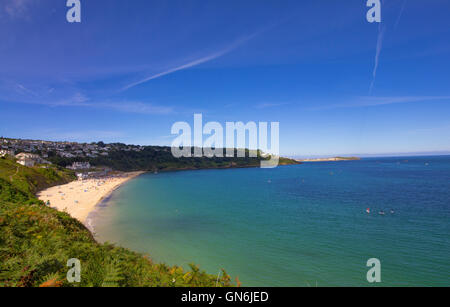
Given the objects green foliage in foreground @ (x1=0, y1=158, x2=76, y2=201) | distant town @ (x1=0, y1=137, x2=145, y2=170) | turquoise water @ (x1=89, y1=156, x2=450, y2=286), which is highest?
distant town @ (x1=0, y1=137, x2=145, y2=170)

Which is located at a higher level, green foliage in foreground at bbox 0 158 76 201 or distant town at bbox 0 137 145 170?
distant town at bbox 0 137 145 170

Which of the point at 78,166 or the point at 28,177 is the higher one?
the point at 78,166

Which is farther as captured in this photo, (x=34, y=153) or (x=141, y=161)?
(x=141, y=161)

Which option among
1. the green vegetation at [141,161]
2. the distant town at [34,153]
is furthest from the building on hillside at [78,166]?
the green vegetation at [141,161]

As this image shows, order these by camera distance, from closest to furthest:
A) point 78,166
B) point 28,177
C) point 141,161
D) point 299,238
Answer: point 299,238 → point 28,177 → point 78,166 → point 141,161

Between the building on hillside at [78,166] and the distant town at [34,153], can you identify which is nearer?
the distant town at [34,153]

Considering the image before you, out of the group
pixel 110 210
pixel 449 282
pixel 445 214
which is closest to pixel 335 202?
pixel 445 214

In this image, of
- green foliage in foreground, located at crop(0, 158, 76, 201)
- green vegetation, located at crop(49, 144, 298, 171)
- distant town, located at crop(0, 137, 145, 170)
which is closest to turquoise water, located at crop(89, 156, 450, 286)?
green foliage in foreground, located at crop(0, 158, 76, 201)

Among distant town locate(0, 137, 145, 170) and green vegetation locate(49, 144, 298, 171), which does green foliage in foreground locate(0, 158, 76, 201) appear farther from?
green vegetation locate(49, 144, 298, 171)

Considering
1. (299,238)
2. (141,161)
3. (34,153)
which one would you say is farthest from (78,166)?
→ (299,238)

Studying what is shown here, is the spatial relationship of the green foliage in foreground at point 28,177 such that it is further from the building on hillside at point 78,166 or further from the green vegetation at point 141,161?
the green vegetation at point 141,161

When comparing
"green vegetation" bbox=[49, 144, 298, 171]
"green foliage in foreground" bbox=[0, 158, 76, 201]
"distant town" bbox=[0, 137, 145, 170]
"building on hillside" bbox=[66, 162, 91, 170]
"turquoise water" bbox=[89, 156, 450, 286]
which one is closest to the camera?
"turquoise water" bbox=[89, 156, 450, 286]

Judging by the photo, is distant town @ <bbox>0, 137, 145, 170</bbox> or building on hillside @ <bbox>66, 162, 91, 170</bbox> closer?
distant town @ <bbox>0, 137, 145, 170</bbox>

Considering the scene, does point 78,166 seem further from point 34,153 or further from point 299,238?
point 299,238
